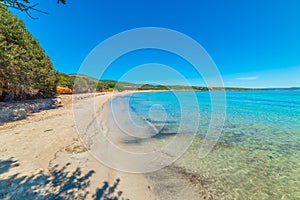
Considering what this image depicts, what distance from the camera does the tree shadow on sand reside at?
2.93 metres

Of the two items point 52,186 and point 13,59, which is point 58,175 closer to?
point 52,186

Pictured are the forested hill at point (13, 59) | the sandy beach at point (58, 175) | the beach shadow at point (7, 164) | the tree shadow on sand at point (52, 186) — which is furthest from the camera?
the forested hill at point (13, 59)

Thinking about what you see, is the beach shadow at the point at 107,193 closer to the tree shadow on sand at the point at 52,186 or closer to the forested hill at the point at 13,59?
the tree shadow on sand at the point at 52,186

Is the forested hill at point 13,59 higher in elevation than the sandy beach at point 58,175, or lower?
higher

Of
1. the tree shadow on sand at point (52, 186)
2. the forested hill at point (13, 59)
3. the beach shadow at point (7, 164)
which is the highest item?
the forested hill at point (13, 59)

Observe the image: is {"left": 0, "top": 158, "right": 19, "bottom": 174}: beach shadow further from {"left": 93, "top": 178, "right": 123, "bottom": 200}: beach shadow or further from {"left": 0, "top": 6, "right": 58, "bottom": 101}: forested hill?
{"left": 0, "top": 6, "right": 58, "bottom": 101}: forested hill

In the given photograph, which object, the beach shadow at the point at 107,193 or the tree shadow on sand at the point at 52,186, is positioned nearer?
the tree shadow on sand at the point at 52,186

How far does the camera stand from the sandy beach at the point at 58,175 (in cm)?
307

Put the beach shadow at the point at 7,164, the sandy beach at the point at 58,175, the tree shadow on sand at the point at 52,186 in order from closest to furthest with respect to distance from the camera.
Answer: the tree shadow on sand at the point at 52,186
the sandy beach at the point at 58,175
the beach shadow at the point at 7,164

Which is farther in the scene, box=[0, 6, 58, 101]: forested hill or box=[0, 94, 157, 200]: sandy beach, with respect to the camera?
box=[0, 6, 58, 101]: forested hill

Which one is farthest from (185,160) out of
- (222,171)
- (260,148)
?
(260,148)

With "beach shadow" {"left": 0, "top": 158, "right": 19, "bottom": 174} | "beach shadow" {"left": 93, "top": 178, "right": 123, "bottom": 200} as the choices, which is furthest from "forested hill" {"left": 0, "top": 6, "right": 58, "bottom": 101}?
"beach shadow" {"left": 93, "top": 178, "right": 123, "bottom": 200}

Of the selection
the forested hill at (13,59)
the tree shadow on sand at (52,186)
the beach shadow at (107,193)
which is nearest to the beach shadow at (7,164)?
the tree shadow on sand at (52,186)

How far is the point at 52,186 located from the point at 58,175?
445 millimetres
